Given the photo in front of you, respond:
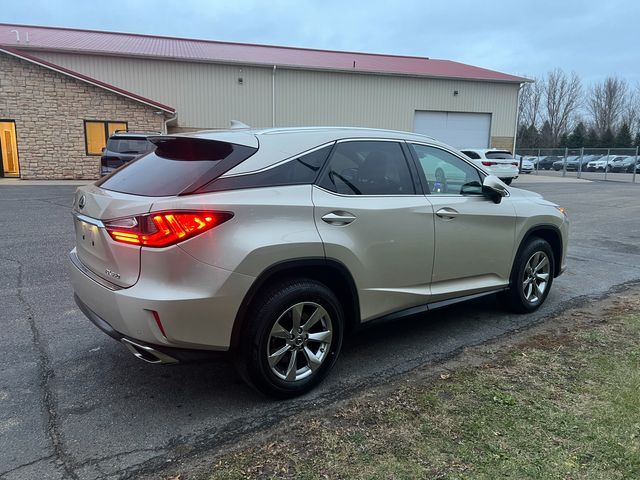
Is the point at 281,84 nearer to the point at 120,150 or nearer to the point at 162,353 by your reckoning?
the point at 120,150

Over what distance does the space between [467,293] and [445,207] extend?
0.83 meters

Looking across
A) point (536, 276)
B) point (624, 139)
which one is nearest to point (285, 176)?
point (536, 276)

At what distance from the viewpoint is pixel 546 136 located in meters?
74.2

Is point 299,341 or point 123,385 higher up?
point 299,341

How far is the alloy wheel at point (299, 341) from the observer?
10.5 ft

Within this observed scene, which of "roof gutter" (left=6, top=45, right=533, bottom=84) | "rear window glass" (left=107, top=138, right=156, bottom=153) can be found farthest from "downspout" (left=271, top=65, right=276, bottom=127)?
"rear window glass" (left=107, top=138, right=156, bottom=153)

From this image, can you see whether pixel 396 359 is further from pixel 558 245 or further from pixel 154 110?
pixel 154 110

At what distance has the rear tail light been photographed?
2787mm

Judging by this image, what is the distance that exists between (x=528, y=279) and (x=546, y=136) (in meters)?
77.6

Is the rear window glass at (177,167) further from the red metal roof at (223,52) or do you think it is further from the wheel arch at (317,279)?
the red metal roof at (223,52)

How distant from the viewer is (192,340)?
287cm

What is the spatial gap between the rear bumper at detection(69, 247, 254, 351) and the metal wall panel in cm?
2335

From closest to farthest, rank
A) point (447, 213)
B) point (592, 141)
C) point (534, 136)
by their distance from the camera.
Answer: point (447, 213), point (592, 141), point (534, 136)

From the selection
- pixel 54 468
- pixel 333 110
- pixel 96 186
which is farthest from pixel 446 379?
pixel 333 110
